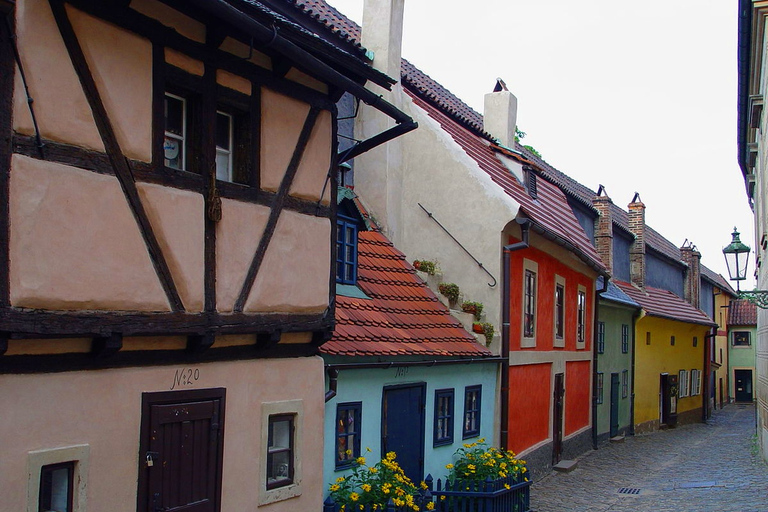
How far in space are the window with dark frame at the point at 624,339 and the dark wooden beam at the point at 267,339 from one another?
21.4m

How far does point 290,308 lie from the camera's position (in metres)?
8.88

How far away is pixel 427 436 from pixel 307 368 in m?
4.32

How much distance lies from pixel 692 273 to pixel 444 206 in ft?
88.0

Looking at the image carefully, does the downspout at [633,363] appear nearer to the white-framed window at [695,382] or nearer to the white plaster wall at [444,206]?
the white-framed window at [695,382]

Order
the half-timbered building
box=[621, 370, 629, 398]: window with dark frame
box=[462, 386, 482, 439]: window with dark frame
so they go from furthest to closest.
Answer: box=[621, 370, 629, 398]: window with dark frame < box=[462, 386, 482, 439]: window with dark frame < the half-timbered building

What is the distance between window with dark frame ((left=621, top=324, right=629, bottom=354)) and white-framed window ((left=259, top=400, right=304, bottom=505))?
20751 millimetres

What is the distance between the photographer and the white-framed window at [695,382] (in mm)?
36934

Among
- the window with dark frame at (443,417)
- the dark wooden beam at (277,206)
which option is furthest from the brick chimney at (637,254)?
the dark wooden beam at (277,206)

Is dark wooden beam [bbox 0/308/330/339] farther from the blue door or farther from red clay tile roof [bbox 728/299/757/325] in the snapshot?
red clay tile roof [bbox 728/299/757/325]

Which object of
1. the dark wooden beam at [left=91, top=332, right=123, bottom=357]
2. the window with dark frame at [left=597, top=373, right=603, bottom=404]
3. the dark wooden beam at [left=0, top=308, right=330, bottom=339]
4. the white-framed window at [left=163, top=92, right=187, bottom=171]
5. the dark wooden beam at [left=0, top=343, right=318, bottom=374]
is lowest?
the window with dark frame at [left=597, top=373, right=603, bottom=404]

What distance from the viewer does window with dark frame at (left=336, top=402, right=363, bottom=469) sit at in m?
10.9

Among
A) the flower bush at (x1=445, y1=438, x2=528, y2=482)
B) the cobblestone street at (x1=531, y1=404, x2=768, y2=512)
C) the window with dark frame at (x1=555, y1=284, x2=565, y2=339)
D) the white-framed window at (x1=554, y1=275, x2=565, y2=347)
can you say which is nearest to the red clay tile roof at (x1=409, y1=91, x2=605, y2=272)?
the white-framed window at (x1=554, y1=275, x2=565, y2=347)

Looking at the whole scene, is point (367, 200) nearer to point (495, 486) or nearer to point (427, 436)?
point (427, 436)

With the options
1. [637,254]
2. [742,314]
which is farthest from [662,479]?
[742,314]
